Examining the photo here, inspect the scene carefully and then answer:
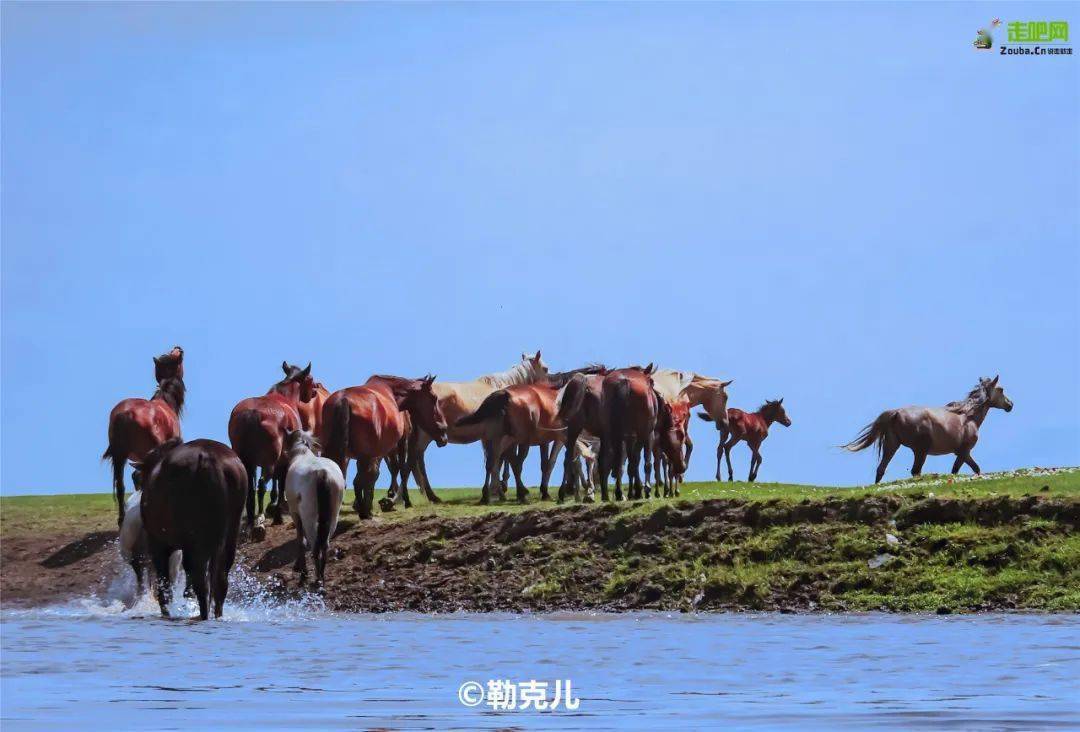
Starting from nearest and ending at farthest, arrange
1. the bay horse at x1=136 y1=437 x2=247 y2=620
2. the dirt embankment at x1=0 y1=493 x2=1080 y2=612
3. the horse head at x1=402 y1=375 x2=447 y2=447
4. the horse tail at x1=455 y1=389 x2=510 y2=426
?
the bay horse at x1=136 y1=437 x2=247 y2=620 → the dirt embankment at x1=0 y1=493 x2=1080 y2=612 → the horse head at x1=402 y1=375 x2=447 y2=447 → the horse tail at x1=455 y1=389 x2=510 y2=426

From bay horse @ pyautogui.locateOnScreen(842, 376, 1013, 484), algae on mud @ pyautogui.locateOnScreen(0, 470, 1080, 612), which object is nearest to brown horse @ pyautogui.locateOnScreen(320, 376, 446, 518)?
algae on mud @ pyautogui.locateOnScreen(0, 470, 1080, 612)

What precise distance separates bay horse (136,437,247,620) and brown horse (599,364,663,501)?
894 cm

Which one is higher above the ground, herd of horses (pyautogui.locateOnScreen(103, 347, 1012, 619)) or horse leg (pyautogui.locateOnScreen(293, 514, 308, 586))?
herd of horses (pyautogui.locateOnScreen(103, 347, 1012, 619))

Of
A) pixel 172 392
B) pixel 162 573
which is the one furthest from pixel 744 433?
pixel 162 573

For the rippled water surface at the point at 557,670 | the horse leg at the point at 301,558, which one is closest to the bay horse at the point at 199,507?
the rippled water surface at the point at 557,670

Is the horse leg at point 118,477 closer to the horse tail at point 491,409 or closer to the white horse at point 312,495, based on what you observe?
the white horse at point 312,495

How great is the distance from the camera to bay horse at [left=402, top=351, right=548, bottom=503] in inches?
1150

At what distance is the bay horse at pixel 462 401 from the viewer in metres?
29.2

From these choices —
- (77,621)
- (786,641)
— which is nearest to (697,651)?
(786,641)

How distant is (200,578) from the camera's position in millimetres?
18016

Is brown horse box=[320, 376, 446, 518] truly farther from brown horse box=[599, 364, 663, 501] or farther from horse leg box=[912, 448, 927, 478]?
horse leg box=[912, 448, 927, 478]

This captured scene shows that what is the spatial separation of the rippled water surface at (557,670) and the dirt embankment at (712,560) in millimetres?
1203

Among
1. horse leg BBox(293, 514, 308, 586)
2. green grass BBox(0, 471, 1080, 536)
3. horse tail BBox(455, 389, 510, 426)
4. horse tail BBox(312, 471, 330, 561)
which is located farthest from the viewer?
horse tail BBox(455, 389, 510, 426)

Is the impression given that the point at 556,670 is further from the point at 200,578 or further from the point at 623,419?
the point at 623,419
